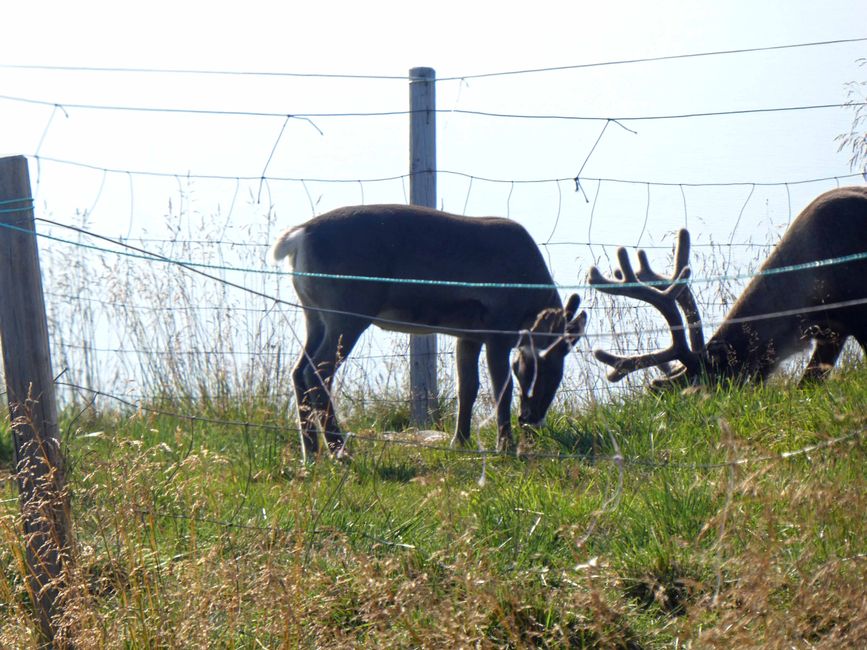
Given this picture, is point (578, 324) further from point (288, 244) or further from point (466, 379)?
point (288, 244)

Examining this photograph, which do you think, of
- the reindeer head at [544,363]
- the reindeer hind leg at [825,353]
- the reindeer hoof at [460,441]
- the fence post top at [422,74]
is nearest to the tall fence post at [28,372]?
the reindeer hoof at [460,441]

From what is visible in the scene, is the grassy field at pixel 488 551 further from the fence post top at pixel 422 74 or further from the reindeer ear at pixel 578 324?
the fence post top at pixel 422 74

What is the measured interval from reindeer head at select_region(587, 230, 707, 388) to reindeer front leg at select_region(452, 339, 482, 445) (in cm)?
80

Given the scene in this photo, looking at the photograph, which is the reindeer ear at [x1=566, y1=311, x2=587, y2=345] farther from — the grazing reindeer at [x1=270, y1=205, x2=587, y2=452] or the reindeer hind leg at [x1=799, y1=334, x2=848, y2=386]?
the reindeer hind leg at [x1=799, y1=334, x2=848, y2=386]

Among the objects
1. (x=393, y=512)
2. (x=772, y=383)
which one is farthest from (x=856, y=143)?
(x=393, y=512)

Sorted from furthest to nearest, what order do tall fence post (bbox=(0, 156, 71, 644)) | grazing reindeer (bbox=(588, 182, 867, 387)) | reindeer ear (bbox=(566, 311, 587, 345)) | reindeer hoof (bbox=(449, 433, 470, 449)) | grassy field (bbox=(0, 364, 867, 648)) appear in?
reindeer ear (bbox=(566, 311, 587, 345))
grazing reindeer (bbox=(588, 182, 867, 387))
reindeer hoof (bbox=(449, 433, 470, 449))
tall fence post (bbox=(0, 156, 71, 644))
grassy field (bbox=(0, 364, 867, 648))

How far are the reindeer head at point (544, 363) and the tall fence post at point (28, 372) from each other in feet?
9.76

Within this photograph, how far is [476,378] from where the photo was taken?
6867 mm

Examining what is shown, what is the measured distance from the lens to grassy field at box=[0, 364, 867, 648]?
10.4 ft

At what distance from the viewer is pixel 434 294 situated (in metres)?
6.67

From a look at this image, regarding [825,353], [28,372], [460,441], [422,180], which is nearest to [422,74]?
[422,180]

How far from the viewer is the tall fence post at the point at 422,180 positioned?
7.14 m

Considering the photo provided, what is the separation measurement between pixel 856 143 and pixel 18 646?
199 inches

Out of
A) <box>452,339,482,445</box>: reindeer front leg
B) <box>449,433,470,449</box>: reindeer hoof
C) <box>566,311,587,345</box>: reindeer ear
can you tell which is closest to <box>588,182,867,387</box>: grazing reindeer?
<box>566,311,587,345</box>: reindeer ear
